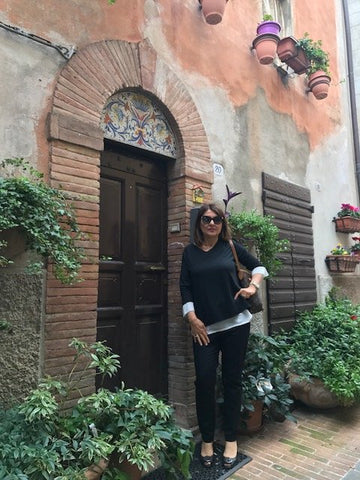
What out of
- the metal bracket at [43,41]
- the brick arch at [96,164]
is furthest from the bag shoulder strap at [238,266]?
the metal bracket at [43,41]

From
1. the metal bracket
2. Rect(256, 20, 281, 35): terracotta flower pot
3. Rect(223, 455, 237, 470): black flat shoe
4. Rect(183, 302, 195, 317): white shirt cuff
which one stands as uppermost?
Rect(256, 20, 281, 35): terracotta flower pot

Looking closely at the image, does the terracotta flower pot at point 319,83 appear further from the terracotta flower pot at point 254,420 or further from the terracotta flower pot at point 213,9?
the terracotta flower pot at point 254,420

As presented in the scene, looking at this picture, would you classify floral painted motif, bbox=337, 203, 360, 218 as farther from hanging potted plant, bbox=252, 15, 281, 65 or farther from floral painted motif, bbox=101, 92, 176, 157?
floral painted motif, bbox=101, 92, 176, 157

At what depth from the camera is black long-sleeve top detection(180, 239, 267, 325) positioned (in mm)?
2865

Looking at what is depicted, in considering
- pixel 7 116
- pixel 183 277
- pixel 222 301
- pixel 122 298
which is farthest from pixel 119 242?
pixel 7 116

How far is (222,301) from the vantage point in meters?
2.87

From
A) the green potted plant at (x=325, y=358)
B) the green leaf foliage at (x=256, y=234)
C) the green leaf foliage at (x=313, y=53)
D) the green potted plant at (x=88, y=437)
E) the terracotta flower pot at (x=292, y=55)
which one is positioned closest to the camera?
the green potted plant at (x=88, y=437)

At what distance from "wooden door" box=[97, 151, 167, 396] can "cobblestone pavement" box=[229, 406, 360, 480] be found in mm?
1030

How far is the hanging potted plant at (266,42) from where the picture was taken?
4777 mm

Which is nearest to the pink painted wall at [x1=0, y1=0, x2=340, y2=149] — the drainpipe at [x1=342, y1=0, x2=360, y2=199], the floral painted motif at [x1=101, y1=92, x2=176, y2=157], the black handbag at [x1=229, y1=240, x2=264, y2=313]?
the floral painted motif at [x1=101, y1=92, x2=176, y2=157]

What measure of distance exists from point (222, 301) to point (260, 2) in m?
4.49

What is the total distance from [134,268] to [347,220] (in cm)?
402

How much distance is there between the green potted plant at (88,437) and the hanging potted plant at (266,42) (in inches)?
161

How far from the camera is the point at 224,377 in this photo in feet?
9.71
